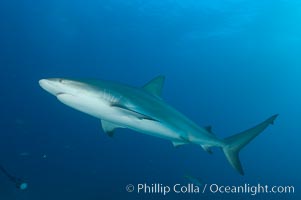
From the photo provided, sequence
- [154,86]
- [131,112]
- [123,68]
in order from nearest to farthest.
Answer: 1. [131,112]
2. [154,86]
3. [123,68]

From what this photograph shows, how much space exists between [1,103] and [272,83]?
40.0m

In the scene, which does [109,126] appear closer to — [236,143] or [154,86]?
[154,86]

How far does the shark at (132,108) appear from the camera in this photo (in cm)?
411

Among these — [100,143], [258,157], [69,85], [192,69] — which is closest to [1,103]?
[100,143]

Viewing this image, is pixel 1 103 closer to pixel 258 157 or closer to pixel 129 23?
pixel 129 23

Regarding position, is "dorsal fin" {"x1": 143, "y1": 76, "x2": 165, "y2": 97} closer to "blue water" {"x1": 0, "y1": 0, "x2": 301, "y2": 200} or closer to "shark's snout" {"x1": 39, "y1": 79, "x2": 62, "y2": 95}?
"shark's snout" {"x1": 39, "y1": 79, "x2": 62, "y2": 95}

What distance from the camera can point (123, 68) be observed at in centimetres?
4294

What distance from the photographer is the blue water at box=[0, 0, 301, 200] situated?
25.4 metres

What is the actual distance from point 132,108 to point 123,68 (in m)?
38.8

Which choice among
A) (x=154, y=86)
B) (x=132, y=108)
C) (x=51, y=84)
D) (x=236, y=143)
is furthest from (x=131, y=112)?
(x=236, y=143)

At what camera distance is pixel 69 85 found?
406 centimetres

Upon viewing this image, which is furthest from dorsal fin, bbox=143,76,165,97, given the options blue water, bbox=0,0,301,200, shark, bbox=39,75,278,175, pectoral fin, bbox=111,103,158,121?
blue water, bbox=0,0,301,200

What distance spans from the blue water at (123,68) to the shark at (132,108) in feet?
24.9

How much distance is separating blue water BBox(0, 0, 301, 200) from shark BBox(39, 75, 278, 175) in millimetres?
7578
